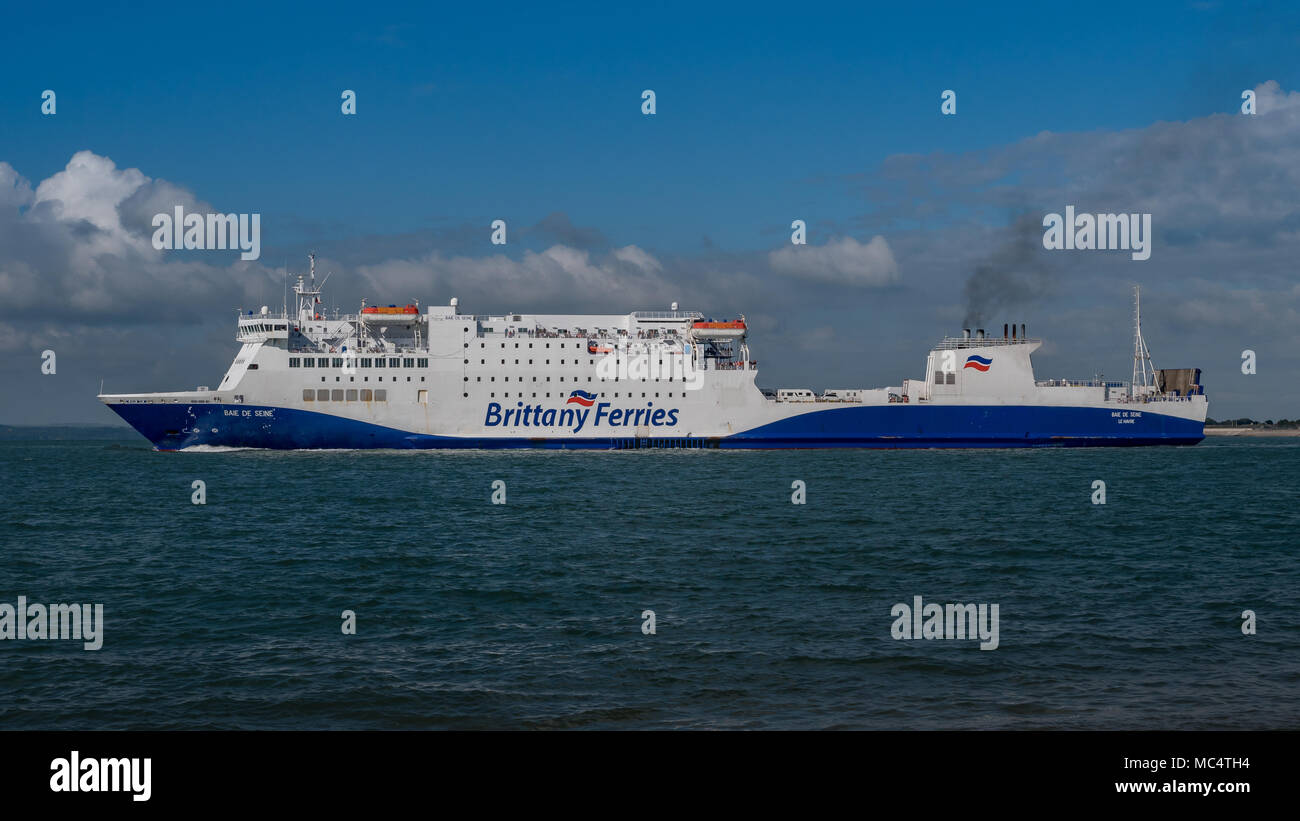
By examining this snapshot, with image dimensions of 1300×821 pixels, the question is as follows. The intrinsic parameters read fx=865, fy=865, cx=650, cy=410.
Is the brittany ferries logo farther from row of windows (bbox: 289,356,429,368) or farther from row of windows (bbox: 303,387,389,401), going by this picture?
row of windows (bbox: 303,387,389,401)

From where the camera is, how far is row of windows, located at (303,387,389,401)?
4447 cm

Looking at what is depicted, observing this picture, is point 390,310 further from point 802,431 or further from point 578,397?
point 802,431

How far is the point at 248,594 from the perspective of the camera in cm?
1331

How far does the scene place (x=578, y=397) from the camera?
4672 centimetres

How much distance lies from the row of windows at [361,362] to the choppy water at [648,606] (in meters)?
17.8

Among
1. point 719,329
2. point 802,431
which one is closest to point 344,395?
point 719,329

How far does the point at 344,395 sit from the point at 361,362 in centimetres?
195

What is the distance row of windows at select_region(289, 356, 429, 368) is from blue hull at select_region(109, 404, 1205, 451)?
2618mm

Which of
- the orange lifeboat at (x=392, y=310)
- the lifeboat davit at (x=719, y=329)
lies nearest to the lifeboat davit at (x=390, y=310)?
the orange lifeboat at (x=392, y=310)

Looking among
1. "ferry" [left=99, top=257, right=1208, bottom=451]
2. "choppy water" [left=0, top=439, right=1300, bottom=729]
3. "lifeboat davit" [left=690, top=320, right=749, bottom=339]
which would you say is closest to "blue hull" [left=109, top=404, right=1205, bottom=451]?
"ferry" [left=99, top=257, right=1208, bottom=451]

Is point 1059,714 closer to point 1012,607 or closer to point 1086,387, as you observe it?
point 1012,607

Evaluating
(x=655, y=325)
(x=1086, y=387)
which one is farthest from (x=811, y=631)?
(x=1086, y=387)

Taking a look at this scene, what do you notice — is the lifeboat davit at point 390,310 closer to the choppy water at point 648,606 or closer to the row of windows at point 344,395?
the row of windows at point 344,395
